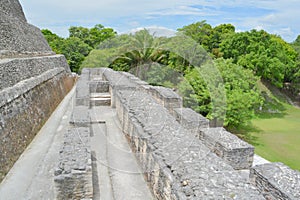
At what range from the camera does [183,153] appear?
3498 mm

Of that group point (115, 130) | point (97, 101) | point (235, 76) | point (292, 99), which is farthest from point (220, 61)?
point (292, 99)

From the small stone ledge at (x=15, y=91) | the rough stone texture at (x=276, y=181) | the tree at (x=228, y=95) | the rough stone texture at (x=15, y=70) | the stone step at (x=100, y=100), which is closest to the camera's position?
the rough stone texture at (x=276, y=181)

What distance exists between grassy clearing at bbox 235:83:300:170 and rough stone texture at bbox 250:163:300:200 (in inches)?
330

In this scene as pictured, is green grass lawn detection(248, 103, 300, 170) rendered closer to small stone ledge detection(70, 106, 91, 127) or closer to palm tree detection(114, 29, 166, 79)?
palm tree detection(114, 29, 166, 79)

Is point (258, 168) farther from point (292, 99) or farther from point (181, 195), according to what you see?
point (292, 99)

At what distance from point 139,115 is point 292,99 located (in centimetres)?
2608

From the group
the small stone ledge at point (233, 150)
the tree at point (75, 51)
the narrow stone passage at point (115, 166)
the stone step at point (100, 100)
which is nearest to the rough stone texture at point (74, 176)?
the narrow stone passage at point (115, 166)

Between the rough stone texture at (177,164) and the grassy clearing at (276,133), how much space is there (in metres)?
8.83

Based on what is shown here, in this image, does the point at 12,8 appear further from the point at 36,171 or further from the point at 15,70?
the point at 36,171

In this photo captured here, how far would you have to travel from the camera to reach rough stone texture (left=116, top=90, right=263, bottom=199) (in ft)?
9.02

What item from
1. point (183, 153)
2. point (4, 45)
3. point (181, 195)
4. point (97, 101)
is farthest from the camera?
point (4, 45)

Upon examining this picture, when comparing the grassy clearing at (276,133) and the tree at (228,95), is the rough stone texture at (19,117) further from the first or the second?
the grassy clearing at (276,133)

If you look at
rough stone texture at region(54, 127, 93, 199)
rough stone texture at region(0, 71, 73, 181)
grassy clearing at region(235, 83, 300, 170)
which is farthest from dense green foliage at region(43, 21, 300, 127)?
rough stone texture at region(54, 127, 93, 199)

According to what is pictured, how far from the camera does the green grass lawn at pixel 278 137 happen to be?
37.9 feet
